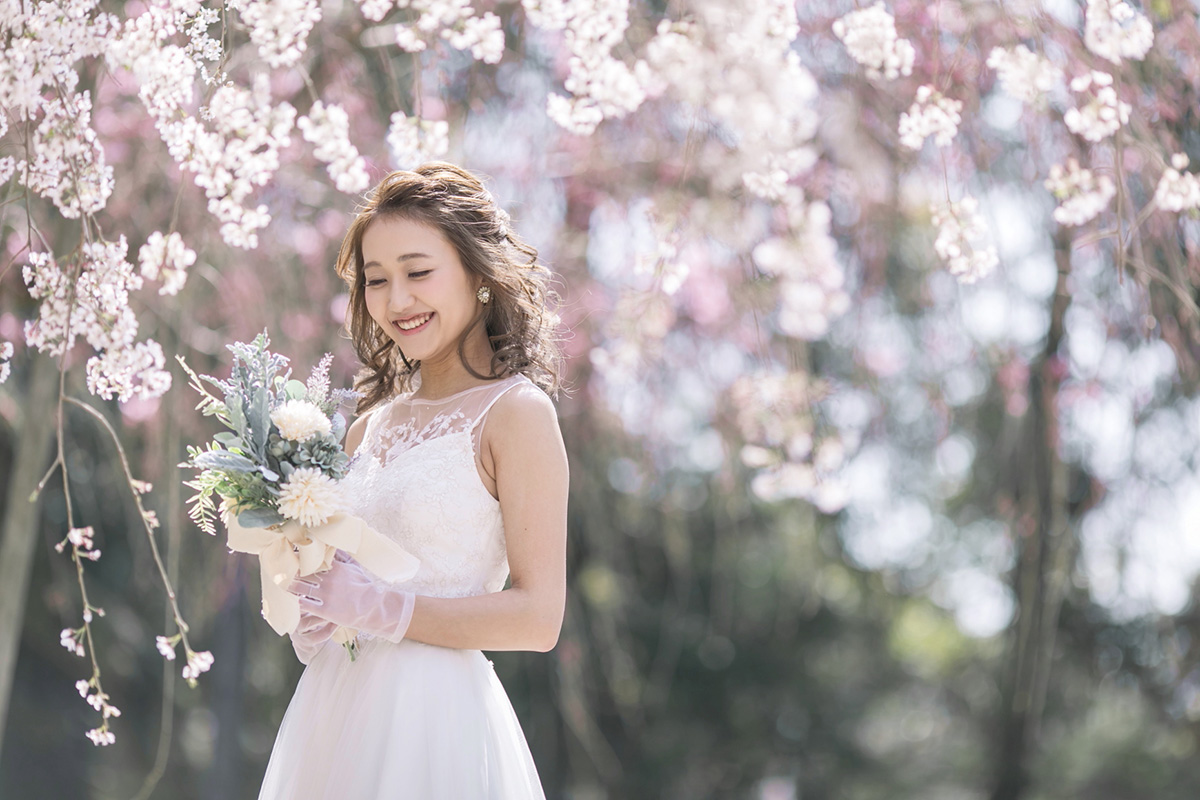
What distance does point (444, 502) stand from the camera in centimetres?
177

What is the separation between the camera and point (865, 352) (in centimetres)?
416

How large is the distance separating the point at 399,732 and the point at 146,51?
1.04 metres

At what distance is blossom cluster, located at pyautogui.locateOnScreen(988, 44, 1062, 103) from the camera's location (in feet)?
7.14

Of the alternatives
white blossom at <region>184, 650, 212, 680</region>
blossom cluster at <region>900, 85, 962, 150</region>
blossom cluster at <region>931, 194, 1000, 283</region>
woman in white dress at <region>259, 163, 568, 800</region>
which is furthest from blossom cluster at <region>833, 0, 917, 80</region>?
white blossom at <region>184, 650, 212, 680</region>

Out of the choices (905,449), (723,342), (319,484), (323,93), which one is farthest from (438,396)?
(905,449)

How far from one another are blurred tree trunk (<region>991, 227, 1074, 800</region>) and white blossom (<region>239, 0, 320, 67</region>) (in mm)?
2025

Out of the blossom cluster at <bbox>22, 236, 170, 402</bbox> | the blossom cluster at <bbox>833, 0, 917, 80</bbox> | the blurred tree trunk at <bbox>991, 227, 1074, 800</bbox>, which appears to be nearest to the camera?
the blossom cluster at <bbox>22, 236, 170, 402</bbox>

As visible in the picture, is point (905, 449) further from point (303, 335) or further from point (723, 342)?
point (303, 335)

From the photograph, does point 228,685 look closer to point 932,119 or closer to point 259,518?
point 259,518

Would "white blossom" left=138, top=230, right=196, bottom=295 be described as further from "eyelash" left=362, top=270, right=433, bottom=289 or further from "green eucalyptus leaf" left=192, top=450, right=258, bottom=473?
"green eucalyptus leaf" left=192, top=450, right=258, bottom=473

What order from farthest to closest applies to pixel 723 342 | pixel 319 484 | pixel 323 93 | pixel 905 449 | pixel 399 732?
pixel 905 449 → pixel 723 342 → pixel 323 93 → pixel 399 732 → pixel 319 484

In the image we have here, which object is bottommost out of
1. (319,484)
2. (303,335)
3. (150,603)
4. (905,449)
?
(150,603)

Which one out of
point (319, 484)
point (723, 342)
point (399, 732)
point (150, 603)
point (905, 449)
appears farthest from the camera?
point (150, 603)

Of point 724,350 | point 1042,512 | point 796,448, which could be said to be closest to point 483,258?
point 796,448
